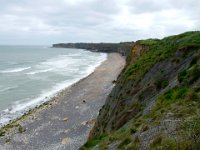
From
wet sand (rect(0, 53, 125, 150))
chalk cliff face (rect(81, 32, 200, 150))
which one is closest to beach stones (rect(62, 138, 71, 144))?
wet sand (rect(0, 53, 125, 150))

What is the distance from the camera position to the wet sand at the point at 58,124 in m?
33.9

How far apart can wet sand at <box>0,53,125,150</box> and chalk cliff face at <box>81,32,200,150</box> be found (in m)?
10.2

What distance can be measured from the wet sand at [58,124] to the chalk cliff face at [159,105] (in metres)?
10.2

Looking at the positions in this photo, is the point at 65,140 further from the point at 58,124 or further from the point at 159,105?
the point at 159,105

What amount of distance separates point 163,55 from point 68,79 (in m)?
61.5

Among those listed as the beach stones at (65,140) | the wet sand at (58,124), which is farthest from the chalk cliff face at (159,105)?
the wet sand at (58,124)

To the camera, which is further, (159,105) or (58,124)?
(58,124)

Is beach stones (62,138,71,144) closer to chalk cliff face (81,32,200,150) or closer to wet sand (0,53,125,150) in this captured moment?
wet sand (0,53,125,150)

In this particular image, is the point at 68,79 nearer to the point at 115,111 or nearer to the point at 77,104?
the point at 77,104

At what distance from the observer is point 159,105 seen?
14914 millimetres

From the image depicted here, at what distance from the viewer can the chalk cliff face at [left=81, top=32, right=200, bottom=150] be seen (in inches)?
384

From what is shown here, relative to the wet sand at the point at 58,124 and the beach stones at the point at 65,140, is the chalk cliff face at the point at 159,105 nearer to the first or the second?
the beach stones at the point at 65,140

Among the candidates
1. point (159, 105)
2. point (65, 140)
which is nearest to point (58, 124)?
point (65, 140)

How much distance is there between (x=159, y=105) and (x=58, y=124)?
28.2 meters
